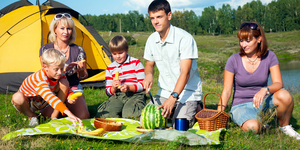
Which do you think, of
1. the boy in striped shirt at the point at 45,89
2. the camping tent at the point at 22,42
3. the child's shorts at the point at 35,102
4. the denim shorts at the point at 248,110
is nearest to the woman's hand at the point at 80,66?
the boy in striped shirt at the point at 45,89

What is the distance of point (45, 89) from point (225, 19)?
67514 millimetres

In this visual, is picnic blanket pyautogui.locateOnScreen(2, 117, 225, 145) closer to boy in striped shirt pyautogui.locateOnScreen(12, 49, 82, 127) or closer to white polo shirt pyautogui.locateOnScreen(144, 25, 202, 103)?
boy in striped shirt pyautogui.locateOnScreen(12, 49, 82, 127)

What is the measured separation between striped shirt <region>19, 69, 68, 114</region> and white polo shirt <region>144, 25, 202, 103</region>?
1583 millimetres

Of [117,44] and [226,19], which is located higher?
[226,19]

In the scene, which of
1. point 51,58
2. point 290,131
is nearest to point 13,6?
point 51,58

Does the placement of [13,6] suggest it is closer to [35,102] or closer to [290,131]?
[35,102]

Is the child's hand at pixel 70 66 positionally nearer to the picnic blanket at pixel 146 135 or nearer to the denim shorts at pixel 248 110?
the picnic blanket at pixel 146 135

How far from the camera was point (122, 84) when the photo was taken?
4.48 m

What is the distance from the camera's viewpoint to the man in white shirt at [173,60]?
358 centimetres

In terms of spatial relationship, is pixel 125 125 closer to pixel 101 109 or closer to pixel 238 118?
pixel 101 109

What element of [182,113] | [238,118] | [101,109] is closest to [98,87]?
[101,109]

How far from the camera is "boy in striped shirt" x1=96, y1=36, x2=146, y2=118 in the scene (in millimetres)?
4340

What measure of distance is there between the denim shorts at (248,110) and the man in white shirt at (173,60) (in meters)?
0.61

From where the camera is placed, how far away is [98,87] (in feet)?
24.9
